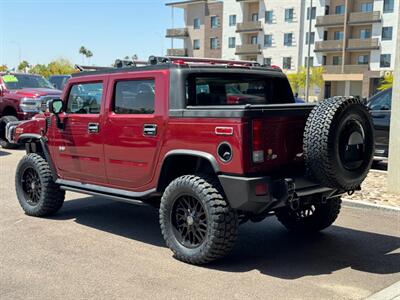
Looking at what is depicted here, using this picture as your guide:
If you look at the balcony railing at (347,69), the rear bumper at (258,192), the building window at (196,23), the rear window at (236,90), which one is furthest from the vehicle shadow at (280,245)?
the building window at (196,23)

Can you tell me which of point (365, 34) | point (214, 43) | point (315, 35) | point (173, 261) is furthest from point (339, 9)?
point (173, 261)

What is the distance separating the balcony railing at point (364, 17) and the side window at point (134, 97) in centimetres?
5496

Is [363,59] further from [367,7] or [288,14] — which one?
[288,14]

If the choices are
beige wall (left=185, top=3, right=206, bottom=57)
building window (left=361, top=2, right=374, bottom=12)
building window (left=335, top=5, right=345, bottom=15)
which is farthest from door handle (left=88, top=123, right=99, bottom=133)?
beige wall (left=185, top=3, right=206, bottom=57)

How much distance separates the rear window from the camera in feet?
18.1

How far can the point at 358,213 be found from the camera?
7.53 m

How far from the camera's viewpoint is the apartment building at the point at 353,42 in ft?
183

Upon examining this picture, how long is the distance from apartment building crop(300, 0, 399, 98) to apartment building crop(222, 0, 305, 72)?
1312mm

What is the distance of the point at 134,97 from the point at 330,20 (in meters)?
57.4

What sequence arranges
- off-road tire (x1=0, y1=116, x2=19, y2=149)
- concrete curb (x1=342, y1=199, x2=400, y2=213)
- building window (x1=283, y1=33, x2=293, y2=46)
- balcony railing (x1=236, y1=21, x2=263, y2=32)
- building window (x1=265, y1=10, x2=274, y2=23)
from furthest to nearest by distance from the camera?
balcony railing (x1=236, y1=21, x2=263, y2=32), building window (x1=265, y1=10, x2=274, y2=23), building window (x1=283, y1=33, x2=293, y2=46), off-road tire (x1=0, y1=116, x2=19, y2=149), concrete curb (x1=342, y1=199, x2=400, y2=213)

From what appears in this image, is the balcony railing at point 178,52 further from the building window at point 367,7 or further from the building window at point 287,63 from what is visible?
the building window at point 367,7

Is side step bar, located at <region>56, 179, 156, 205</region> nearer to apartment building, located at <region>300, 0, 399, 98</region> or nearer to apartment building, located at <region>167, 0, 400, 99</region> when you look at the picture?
apartment building, located at <region>167, 0, 400, 99</region>

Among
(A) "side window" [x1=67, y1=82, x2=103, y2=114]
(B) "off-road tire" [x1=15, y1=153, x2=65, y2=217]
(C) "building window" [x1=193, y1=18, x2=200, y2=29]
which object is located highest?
(C) "building window" [x1=193, y1=18, x2=200, y2=29]

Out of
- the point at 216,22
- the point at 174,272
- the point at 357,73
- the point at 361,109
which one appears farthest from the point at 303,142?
the point at 216,22
